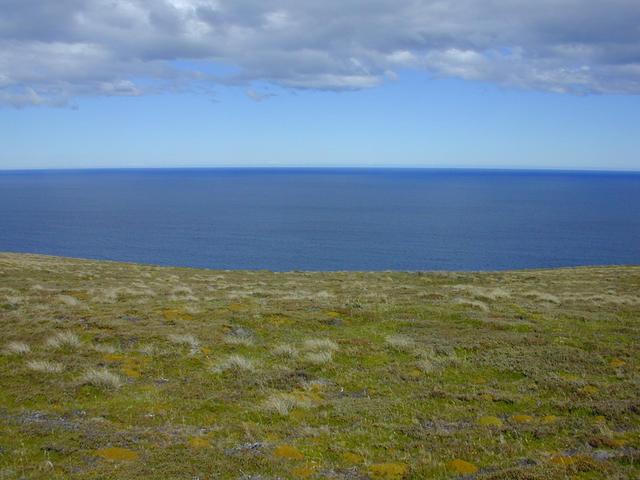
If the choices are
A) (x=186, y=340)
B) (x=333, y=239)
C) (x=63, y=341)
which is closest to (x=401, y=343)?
(x=186, y=340)

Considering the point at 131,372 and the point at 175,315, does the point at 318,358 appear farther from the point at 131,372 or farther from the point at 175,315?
the point at 175,315

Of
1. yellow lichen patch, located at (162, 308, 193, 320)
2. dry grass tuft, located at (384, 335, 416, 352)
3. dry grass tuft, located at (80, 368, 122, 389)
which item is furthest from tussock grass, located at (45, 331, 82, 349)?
dry grass tuft, located at (384, 335, 416, 352)

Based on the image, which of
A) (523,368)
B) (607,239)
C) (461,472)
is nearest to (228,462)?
(461,472)

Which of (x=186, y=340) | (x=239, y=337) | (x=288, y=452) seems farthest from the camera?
(x=239, y=337)

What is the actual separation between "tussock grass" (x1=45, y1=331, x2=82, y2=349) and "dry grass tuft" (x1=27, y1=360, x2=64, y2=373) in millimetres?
1566

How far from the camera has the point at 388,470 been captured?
8234 mm

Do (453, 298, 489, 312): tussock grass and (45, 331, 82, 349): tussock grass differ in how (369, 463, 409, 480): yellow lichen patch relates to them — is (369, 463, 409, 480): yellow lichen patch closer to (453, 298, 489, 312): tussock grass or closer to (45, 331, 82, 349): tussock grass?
(45, 331, 82, 349): tussock grass

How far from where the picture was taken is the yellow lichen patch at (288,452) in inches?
345

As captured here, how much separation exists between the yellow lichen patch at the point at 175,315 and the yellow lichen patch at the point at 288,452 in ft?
35.1

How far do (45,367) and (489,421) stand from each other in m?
10.9

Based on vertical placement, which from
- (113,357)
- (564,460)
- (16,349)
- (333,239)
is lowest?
(333,239)

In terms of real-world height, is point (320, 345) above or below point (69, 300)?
above

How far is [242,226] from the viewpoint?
6363 inches

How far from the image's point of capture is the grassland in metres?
8.47
